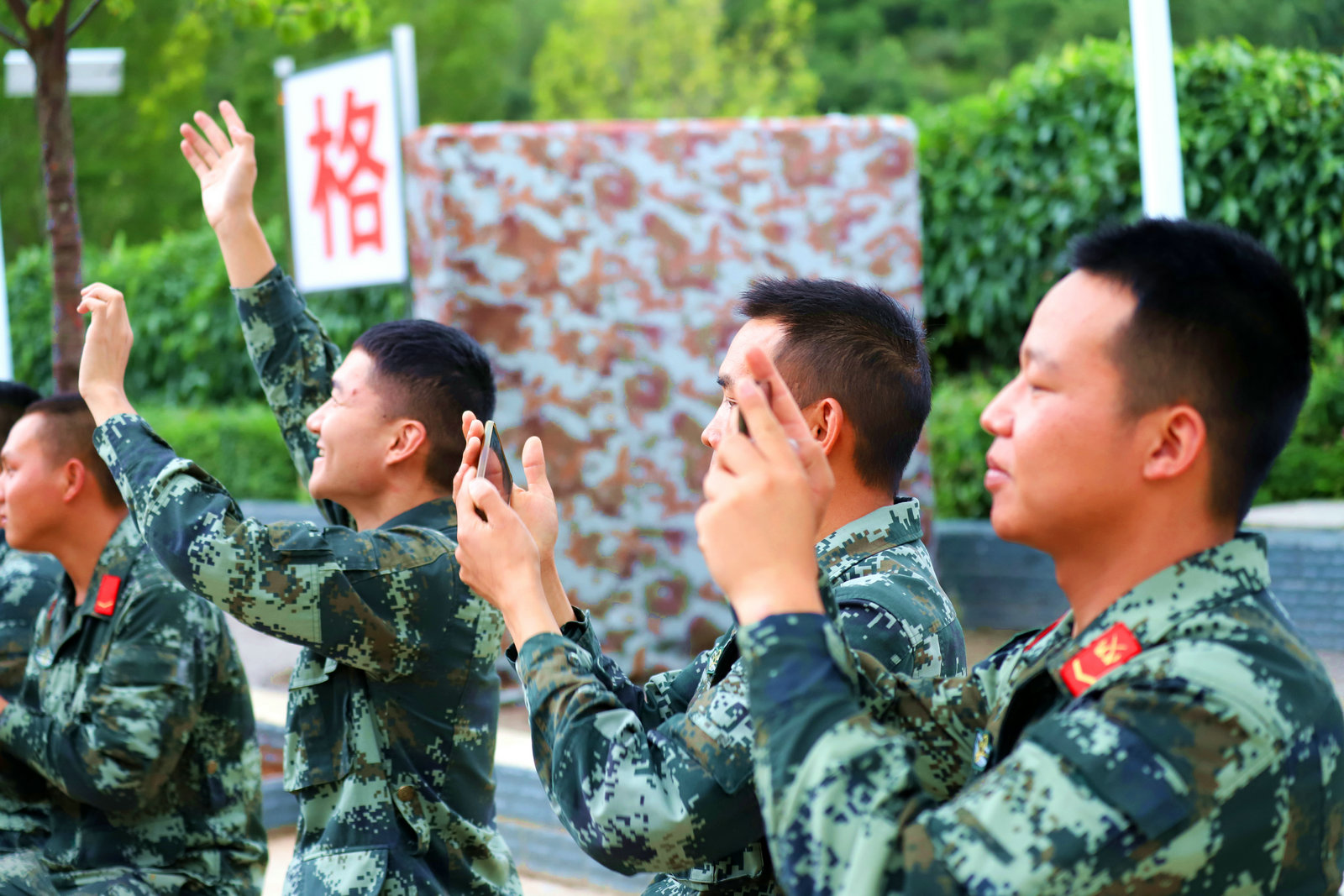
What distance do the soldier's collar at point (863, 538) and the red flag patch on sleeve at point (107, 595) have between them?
168 centimetres

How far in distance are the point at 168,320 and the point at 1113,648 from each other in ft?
41.7

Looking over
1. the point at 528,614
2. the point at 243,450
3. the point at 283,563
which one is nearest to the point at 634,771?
the point at 528,614

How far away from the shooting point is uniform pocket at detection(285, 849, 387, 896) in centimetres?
223

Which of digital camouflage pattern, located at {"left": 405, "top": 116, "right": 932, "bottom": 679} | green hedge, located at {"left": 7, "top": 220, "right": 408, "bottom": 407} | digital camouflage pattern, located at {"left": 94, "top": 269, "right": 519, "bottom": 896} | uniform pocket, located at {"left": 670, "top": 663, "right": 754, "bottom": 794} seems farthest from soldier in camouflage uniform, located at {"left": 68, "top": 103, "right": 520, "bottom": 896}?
green hedge, located at {"left": 7, "top": 220, "right": 408, "bottom": 407}

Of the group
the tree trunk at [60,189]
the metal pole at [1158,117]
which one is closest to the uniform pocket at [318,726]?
the tree trunk at [60,189]

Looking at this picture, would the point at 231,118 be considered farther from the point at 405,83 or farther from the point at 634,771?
the point at 405,83

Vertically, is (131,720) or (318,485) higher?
(318,485)

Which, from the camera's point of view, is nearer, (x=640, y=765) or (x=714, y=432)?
(x=640, y=765)

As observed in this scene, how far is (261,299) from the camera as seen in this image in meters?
2.72

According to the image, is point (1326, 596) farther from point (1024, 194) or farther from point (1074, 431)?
point (1074, 431)

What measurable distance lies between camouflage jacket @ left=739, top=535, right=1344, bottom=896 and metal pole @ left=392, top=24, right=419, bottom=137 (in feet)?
15.8

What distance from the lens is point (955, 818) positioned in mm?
1124

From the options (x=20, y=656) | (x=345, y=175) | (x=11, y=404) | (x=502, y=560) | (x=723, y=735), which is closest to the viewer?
(x=723, y=735)

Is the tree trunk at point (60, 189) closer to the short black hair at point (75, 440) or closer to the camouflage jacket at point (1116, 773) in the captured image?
the short black hair at point (75, 440)
